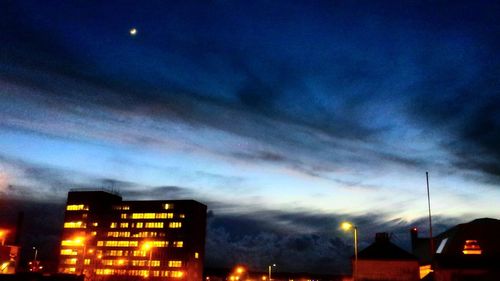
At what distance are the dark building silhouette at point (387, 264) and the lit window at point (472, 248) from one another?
8.52m

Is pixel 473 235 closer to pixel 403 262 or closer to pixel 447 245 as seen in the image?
pixel 447 245

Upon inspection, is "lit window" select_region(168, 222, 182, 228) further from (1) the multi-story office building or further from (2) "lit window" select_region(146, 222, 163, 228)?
(2) "lit window" select_region(146, 222, 163, 228)

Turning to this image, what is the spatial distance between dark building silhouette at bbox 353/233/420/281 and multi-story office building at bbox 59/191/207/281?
112149 mm

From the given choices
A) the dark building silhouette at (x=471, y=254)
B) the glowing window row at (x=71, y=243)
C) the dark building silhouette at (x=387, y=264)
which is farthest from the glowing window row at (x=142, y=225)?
the dark building silhouette at (x=471, y=254)

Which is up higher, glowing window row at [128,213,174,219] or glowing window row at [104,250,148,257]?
glowing window row at [128,213,174,219]

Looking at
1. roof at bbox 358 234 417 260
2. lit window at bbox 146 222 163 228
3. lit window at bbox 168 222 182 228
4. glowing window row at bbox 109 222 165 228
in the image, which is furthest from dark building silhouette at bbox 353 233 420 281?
glowing window row at bbox 109 222 165 228

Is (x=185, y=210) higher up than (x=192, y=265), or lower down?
higher up

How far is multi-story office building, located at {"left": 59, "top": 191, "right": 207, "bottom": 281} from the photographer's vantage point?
182m

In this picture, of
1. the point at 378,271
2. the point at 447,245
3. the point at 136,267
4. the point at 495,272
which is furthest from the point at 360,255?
the point at 136,267

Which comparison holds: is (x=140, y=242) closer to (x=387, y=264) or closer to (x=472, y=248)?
(x=387, y=264)

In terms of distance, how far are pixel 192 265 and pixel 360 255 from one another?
11368 centimetres

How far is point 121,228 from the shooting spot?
195 m

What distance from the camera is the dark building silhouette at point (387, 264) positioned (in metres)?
76.6

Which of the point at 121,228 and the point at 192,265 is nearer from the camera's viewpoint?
the point at 192,265
